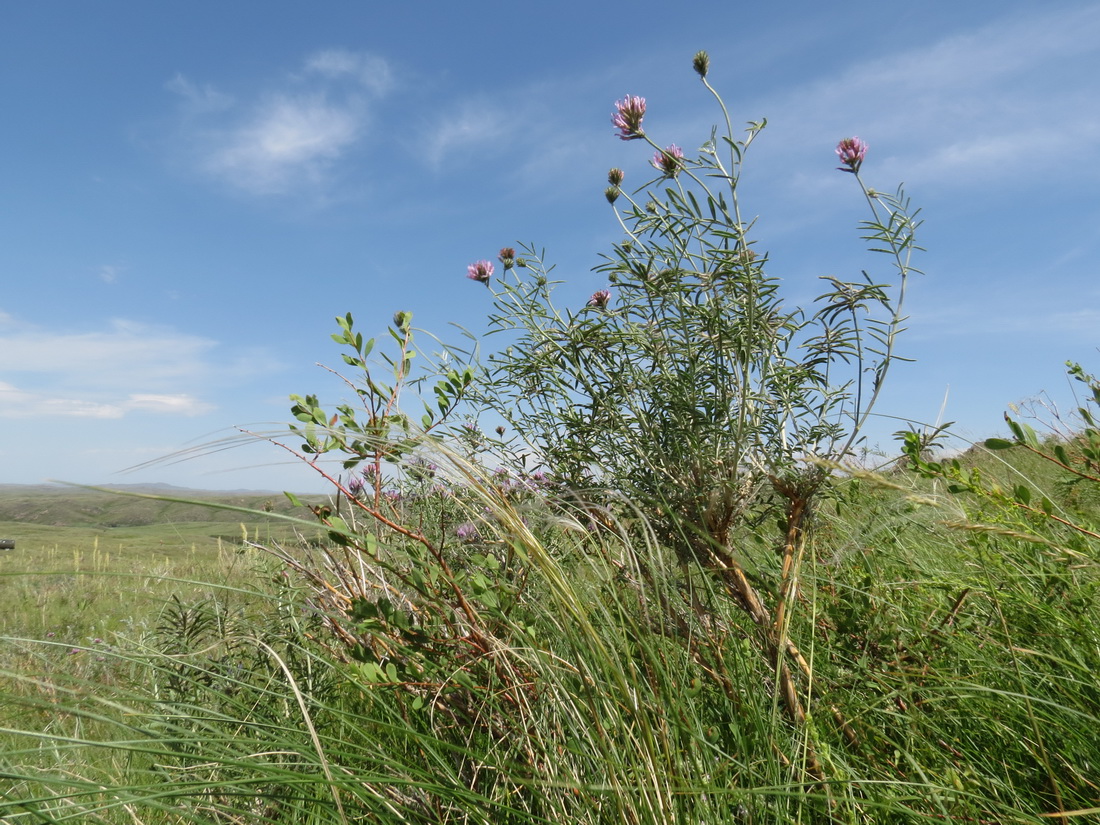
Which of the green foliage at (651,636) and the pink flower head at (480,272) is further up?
the pink flower head at (480,272)

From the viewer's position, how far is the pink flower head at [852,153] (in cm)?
216

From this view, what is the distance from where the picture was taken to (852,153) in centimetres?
217

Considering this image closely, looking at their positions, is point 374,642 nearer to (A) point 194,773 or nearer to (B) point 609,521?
(A) point 194,773

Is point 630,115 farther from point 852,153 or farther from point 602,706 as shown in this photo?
point 602,706

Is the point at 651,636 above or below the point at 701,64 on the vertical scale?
below

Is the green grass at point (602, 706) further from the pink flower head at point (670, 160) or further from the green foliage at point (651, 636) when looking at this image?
the pink flower head at point (670, 160)

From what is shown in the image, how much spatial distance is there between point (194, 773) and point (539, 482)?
127 centimetres

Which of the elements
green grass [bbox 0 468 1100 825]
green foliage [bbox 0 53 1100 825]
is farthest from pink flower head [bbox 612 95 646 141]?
green grass [bbox 0 468 1100 825]

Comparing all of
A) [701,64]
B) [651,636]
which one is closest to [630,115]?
[701,64]

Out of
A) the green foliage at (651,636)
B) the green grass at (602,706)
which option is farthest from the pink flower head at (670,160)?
the green grass at (602,706)

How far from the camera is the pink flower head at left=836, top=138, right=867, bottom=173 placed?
216 centimetres

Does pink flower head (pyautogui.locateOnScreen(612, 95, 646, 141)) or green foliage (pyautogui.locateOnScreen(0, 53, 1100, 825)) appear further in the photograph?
pink flower head (pyautogui.locateOnScreen(612, 95, 646, 141))

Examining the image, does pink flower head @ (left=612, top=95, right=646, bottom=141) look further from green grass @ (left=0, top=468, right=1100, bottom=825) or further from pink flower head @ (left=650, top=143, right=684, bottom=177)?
green grass @ (left=0, top=468, right=1100, bottom=825)

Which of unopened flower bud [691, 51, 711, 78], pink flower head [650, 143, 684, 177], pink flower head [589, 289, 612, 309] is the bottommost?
pink flower head [589, 289, 612, 309]
